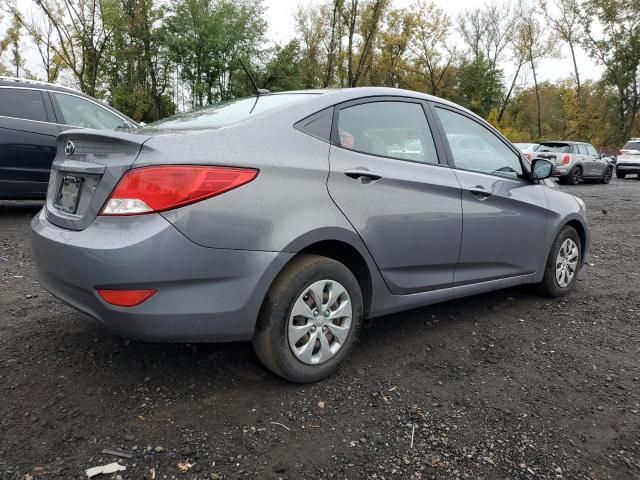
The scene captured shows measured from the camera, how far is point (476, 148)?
375 centimetres

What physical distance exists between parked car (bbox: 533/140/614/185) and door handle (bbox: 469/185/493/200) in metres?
16.0

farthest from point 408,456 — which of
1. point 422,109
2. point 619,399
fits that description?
point 422,109

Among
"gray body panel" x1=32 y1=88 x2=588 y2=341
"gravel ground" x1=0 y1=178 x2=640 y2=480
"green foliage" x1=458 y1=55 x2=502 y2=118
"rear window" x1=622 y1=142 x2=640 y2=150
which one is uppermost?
"green foliage" x1=458 y1=55 x2=502 y2=118

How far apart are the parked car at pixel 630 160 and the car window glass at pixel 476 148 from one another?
22346 mm

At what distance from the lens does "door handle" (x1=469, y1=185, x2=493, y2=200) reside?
3.46 meters

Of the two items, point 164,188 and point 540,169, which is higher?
point 540,169

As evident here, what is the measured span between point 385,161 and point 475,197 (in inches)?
32.9

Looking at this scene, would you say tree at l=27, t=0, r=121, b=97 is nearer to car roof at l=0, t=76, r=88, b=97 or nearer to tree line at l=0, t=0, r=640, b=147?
tree line at l=0, t=0, r=640, b=147

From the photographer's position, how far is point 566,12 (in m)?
42.5

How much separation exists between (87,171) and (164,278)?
700 mm

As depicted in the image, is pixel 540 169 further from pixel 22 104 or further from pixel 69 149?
pixel 22 104

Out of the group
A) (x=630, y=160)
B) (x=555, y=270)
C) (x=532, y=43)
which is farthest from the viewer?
(x=532, y=43)

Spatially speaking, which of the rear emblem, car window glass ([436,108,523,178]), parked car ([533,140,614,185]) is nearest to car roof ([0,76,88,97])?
the rear emblem

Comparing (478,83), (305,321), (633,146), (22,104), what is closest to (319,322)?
(305,321)
